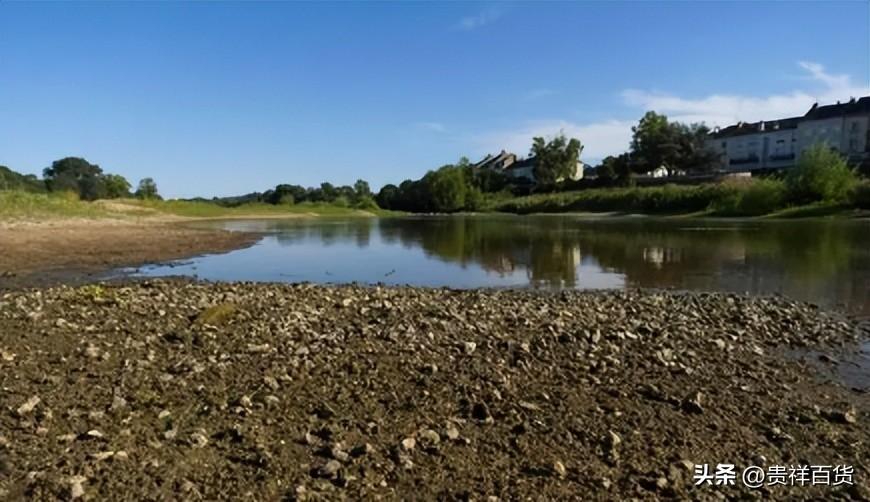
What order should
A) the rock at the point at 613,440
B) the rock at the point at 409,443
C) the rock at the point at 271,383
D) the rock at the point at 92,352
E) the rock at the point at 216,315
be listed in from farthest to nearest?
1. the rock at the point at 216,315
2. the rock at the point at 92,352
3. the rock at the point at 271,383
4. the rock at the point at 613,440
5. the rock at the point at 409,443

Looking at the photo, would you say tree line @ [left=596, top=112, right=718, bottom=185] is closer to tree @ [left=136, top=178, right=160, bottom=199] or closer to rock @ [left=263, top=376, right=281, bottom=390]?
tree @ [left=136, top=178, right=160, bottom=199]

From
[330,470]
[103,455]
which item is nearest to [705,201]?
[330,470]

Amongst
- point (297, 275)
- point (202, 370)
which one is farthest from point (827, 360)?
point (297, 275)

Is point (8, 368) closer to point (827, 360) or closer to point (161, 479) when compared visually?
point (161, 479)

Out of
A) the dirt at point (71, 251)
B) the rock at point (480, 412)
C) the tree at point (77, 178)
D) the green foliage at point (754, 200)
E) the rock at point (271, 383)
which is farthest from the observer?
the tree at point (77, 178)

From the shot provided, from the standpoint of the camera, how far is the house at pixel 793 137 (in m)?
126

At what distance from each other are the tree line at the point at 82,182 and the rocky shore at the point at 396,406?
→ 132 metres

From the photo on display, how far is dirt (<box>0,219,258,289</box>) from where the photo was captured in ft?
74.9

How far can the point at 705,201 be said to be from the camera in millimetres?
100000

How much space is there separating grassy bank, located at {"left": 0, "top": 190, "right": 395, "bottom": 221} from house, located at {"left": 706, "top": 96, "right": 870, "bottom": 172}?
96.6 meters

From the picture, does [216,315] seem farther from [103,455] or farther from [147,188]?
[147,188]

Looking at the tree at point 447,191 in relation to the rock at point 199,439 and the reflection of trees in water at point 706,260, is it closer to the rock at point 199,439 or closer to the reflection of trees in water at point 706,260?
the reflection of trees in water at point 706,260

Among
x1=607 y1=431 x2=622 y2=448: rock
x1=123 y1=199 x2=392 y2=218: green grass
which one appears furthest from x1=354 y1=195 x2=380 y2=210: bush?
x1=607 y1=431 x2=622 y2=448: rock

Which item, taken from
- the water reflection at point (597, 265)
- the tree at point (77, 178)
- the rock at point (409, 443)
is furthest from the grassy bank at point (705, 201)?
the tree at point (77, 178)
